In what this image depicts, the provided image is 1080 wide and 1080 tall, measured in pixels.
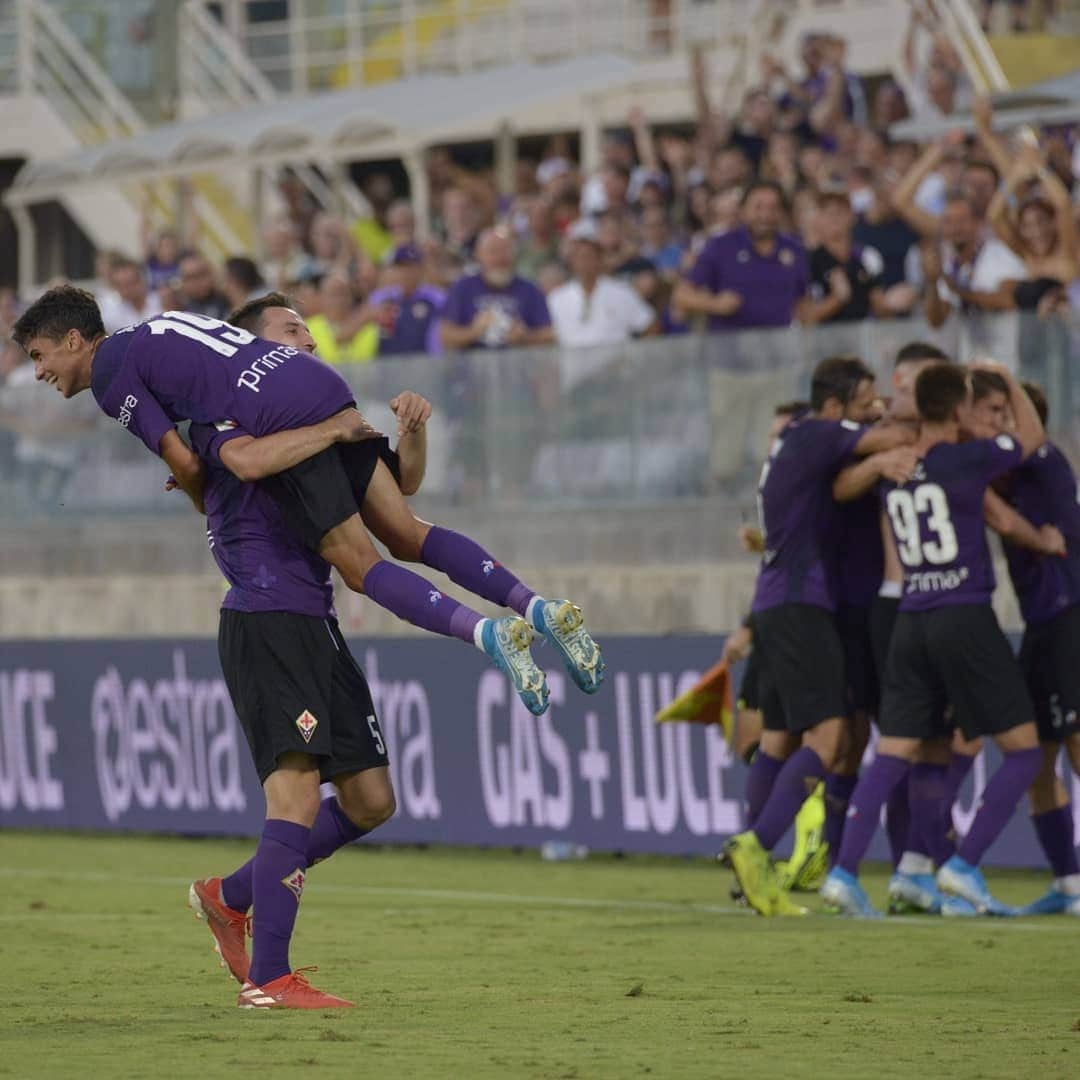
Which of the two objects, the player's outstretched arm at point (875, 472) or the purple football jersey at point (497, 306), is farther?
the purple football jersey at point (497, 306)

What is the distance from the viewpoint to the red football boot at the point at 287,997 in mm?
8312

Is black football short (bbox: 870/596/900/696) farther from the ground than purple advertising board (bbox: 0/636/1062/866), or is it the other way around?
black football short (bbox: 870/596/900/696)

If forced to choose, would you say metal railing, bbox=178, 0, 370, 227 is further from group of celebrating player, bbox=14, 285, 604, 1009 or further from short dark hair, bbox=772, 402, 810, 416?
group of celebrating player, bbox=14, 285, 604, 1009

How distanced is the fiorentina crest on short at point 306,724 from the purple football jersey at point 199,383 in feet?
2.88

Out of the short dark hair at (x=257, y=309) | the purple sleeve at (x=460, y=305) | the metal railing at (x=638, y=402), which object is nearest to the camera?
the short dark hair at (x=257, y=309)

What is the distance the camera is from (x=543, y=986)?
914 centimetres

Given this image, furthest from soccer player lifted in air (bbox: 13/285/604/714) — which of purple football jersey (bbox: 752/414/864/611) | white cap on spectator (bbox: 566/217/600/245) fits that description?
white cap on spectator (bbox: 566/217/600/245)

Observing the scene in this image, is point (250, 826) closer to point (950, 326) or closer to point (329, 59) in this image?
point (950, 326)

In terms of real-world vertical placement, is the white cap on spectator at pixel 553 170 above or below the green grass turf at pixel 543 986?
above

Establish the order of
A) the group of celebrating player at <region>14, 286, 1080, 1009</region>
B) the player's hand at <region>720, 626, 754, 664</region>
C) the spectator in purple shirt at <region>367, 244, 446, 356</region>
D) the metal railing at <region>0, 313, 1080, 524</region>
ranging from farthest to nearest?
the spectator in purple shirt at <region>367, 244, 446, 356</region>
the metal railing at <region>0, 313, 1080, 524</region>
the player's hand at <region>720, 626, 754, 664</region>
the group of celebrating player at <region>14, 286, 1080, 1009</region>

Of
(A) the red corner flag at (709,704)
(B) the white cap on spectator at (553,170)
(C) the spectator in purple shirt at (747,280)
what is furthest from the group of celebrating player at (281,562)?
(B) the white cap on spectator at (553,170)

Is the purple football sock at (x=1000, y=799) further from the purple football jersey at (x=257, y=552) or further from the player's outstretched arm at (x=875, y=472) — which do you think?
the purple football jersey at (x=257, y=552)

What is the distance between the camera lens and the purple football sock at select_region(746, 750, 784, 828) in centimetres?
1245

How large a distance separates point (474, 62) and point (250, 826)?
14264 millimetres
